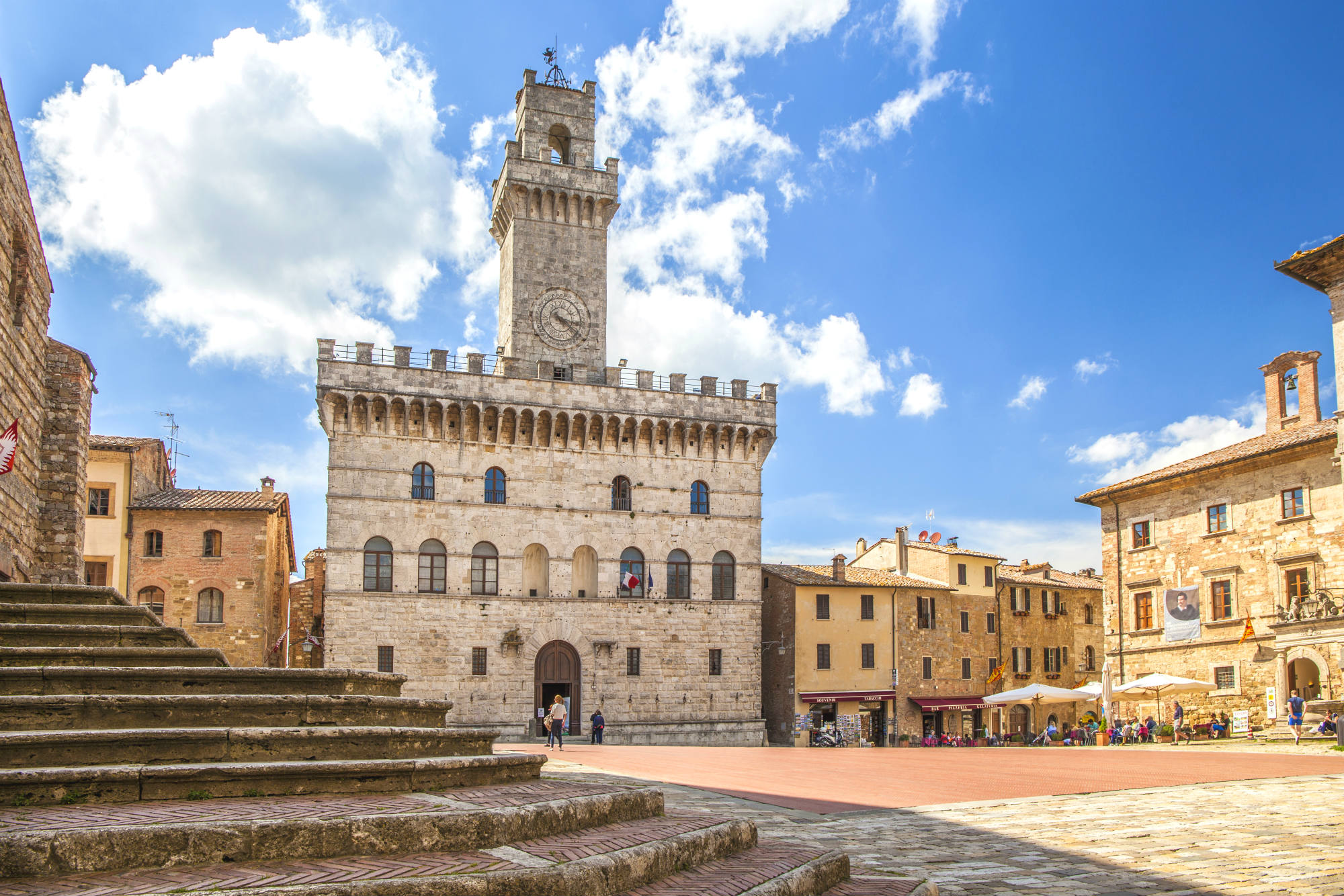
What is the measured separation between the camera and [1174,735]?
105 feet

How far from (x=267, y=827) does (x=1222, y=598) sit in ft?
119

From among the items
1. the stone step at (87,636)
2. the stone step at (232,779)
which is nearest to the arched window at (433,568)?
the stone step at (87,636)

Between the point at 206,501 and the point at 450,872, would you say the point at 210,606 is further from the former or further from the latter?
the point at 450,872

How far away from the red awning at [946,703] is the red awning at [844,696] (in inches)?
53.1

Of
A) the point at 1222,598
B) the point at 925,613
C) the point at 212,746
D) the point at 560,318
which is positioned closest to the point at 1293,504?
the point at 1222,598

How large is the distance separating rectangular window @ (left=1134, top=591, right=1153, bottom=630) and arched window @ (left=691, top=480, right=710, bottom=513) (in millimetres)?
16254

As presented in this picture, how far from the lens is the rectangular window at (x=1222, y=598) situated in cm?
3422

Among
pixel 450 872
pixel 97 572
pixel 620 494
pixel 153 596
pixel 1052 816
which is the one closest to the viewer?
pixel 450 872

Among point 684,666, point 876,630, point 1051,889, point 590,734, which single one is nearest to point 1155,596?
point 876,630

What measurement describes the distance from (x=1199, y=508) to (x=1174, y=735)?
826 cm

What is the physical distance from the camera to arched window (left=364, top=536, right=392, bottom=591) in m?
34.3

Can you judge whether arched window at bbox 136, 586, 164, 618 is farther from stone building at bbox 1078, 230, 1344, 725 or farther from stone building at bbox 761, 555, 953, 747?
stone building at bbox 1078, 230, 1344, 725

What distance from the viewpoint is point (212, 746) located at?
20.6 ft

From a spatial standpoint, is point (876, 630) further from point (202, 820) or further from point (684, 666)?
point (202, 820)
